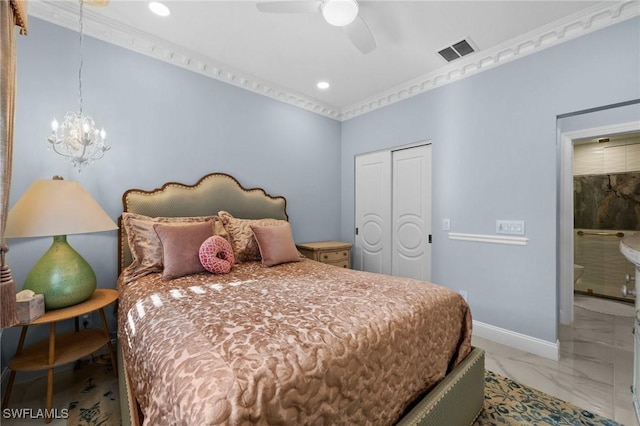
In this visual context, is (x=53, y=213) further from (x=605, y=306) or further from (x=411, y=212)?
(x=605, y=306)

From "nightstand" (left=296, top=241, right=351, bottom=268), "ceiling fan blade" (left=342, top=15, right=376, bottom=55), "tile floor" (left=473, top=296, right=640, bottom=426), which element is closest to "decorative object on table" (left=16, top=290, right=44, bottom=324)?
"nightstand" (left=296, top=241, right=351, bottom=268)

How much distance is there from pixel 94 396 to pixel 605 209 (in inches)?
242

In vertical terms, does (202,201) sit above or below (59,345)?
above

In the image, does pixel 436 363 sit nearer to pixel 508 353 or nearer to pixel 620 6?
pixel 508 353

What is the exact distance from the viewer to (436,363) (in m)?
→ 1.38

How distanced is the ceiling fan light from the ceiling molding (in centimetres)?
162

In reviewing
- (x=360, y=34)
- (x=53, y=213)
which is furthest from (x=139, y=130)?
(x=360, y=34)

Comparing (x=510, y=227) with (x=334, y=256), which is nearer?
(x=510, y=227)

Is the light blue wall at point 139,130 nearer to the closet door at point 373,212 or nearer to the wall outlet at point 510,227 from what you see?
the closet door at point 373,212

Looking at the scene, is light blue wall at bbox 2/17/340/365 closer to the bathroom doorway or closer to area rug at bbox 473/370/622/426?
area rug at bbox 473/370/622/426

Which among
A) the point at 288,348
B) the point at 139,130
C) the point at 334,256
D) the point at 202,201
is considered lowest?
the point at 334,256

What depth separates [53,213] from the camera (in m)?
1.59

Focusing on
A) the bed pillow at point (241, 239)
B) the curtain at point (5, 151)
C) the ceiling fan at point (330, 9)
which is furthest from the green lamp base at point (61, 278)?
the ceiling fan at point (330, 9)

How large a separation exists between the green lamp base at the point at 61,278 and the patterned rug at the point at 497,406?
2.04 feet
